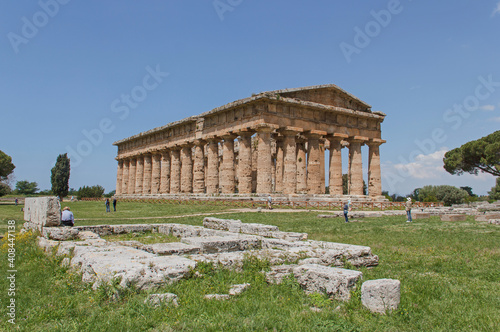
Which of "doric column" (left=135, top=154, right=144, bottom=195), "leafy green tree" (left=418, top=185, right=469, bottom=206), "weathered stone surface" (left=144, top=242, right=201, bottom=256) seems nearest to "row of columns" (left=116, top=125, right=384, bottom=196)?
"doric column" (left=135, top=154, right=144, bottom=195)

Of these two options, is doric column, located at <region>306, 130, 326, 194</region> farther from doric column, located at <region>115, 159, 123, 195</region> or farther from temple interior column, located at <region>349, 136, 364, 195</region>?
doric column, located at <region>115, 159, 123, 195</region>

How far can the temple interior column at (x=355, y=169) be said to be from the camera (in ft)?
128

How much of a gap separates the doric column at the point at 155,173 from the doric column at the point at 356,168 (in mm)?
25854

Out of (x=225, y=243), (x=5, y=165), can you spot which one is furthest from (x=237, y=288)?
(x=5, y=165)

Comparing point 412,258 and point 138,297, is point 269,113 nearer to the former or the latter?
point 412,258

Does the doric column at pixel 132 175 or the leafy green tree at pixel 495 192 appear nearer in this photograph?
the doric column at pixel 132 175

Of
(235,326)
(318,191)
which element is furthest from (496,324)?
(318,191)

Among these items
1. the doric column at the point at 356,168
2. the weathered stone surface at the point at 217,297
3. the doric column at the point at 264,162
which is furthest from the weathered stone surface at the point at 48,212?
the doric column at the point at 356,168

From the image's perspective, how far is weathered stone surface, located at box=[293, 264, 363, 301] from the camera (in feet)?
19.4

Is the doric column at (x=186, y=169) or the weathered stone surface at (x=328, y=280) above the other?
the doric column at (x=186, y=169)

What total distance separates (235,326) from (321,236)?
30.0 feet

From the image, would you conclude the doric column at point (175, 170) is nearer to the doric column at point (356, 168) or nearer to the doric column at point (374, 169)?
the doric column at point (356, 168)

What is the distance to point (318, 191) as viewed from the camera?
1483 inches

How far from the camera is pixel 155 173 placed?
2103 inches
